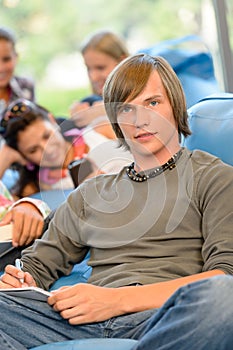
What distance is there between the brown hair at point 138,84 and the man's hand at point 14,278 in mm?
414

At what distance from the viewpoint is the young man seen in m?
1.74

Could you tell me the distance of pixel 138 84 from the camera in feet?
6.28

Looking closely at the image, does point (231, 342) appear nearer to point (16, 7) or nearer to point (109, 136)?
point (109, 136)

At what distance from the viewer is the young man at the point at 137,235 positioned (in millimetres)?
1735

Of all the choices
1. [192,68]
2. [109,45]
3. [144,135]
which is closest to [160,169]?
[144,135]

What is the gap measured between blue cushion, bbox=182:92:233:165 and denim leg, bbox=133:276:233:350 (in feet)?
1.89

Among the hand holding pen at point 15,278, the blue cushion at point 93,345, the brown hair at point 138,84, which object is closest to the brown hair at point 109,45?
the brown hair at point 138,84

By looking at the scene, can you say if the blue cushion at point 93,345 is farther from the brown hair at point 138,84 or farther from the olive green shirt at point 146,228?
the brown hair at point 138,84

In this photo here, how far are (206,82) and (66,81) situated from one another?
2.03 meters

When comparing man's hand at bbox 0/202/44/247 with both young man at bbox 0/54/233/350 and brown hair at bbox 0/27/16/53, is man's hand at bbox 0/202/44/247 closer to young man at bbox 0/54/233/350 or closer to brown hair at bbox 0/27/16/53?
young man at bbox 0/54/233/350

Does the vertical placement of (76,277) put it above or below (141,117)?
below

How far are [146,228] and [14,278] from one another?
0.31 m

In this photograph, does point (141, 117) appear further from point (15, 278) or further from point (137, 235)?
point (15, 278)

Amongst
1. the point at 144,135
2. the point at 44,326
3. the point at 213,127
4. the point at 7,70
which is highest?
the point at 144,135
